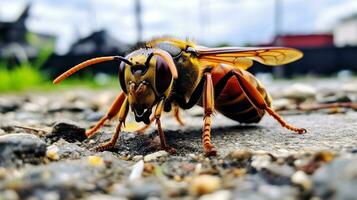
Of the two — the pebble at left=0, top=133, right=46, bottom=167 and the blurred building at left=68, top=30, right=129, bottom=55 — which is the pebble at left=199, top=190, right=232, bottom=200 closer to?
the pebble at left=0, top=133, right=46, bottom=167

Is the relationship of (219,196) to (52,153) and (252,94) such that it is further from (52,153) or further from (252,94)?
(252,94)

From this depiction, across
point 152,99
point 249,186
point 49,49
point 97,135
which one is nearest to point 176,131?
point 97,135

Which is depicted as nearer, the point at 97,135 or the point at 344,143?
the point at 344,143

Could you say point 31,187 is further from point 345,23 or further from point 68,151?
point 345,23

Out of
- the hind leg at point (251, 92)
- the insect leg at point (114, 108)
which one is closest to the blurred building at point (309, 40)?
the hind leg at point (251, 92)

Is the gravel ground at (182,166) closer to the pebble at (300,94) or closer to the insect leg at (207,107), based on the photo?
the insect leg at (207,107)

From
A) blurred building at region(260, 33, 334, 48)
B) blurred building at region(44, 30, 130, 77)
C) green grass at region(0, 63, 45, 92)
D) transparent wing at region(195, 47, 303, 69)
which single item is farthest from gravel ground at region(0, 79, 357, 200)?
blurred building at region(260, 33, 334, 48)

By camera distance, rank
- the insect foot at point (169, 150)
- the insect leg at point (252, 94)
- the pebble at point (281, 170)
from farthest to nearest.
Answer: the insect leg at point (252, 94)
the insect foot at point (169, 150)
the pebble at point (281, 170)
